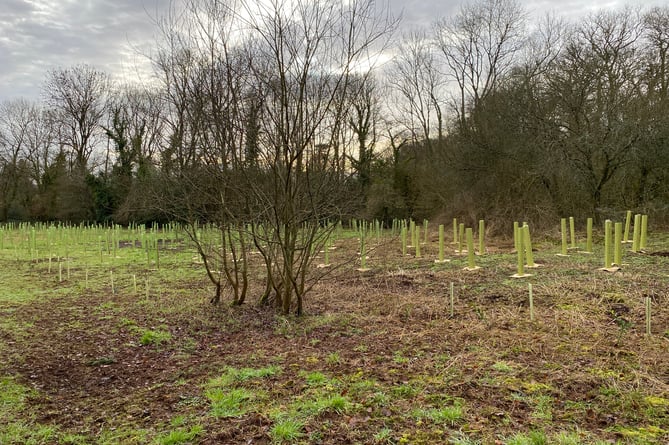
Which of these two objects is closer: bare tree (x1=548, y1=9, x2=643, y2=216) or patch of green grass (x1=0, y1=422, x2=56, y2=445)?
patch of green grass (x1=0, y1=422, x2=56, y2=445)

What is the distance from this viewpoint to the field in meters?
2.61

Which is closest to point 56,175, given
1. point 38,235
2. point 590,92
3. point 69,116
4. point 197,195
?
point 69,116

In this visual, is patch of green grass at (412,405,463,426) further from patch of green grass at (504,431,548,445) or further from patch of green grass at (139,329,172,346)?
patch of green grass at (139,329,172,346)

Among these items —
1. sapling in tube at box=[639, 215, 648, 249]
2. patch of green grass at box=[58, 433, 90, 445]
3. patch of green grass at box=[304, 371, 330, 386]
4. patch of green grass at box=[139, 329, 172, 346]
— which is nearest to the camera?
patch of green grass at box=[58, 433, 90, 445]

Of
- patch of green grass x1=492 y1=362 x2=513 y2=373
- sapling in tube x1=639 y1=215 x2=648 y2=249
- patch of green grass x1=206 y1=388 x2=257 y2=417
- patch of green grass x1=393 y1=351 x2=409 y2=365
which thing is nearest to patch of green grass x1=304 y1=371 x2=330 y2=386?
patch of green grass x1=206 y1=388 x2=257 y2=417

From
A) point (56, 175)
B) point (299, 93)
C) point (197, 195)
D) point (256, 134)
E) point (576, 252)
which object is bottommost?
point (576, 252)

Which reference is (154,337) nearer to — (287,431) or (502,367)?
(287,431)

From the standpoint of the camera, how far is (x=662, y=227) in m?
11.9

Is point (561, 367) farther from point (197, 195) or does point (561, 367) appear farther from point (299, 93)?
point (197, 195)

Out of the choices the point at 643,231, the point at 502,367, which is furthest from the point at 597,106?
the point at 502,367

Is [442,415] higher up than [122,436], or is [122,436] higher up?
[442,415]

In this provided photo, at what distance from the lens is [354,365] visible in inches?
144

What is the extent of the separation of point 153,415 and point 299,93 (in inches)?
132

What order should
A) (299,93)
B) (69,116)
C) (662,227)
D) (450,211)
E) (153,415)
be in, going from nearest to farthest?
(153,415) → (299,93) → (662,227) → (450,211) → (69,116)
